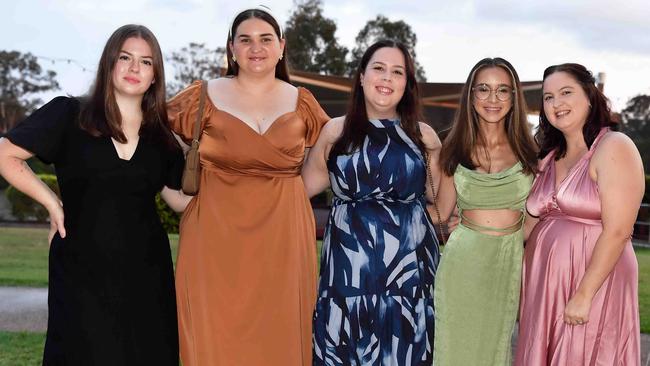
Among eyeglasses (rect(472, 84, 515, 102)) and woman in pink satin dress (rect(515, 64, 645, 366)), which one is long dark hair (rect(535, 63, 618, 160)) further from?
eyeglasses (rect(472, 84, 515, 102))

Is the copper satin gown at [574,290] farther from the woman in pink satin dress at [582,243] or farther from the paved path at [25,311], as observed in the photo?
the paved path at [25,311]

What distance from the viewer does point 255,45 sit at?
4.04m

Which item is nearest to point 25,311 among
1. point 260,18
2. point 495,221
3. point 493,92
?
point 260,18

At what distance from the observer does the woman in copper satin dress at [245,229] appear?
394 cm

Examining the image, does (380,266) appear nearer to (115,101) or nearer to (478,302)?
(478,302)

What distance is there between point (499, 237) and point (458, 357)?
656 millimetres

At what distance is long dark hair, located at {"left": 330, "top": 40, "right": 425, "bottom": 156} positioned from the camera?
3922 millimetres

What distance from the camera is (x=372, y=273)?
382cm

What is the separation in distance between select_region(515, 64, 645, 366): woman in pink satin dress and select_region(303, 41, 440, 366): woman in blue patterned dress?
56cm

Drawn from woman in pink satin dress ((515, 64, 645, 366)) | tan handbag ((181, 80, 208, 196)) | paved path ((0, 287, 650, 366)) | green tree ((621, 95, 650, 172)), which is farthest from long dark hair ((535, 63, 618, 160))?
green tree ((621, 95, 650, 172))

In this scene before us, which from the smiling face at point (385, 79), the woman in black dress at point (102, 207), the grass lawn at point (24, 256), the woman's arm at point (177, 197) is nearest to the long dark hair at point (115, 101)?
the woman in black dress at point (102, 207)

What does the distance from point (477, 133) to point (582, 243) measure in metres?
0.83

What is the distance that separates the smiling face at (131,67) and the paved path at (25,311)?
13.1 ft

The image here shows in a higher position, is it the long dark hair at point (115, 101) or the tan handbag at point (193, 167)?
the long dark hair at point (115, 101)
